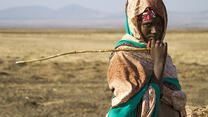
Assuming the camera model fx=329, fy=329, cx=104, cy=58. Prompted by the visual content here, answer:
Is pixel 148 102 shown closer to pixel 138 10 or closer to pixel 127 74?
pixel 127 74

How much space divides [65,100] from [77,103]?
38 centimetres

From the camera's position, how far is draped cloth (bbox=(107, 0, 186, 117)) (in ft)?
8.99

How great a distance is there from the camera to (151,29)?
2.79 meters

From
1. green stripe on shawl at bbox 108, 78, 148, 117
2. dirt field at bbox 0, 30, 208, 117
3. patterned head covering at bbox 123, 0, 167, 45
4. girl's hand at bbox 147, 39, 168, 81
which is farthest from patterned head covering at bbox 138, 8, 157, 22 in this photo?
dirt field at bbox 0, 30, 208, 117

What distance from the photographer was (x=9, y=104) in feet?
24.5

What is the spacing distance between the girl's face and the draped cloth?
0.05 metres

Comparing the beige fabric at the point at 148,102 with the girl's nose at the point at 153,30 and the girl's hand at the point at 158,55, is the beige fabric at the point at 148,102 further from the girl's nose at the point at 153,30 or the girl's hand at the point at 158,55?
the girl's nose at the point at 153,30

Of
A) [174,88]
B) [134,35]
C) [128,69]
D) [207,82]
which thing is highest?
Answer: [134,35]

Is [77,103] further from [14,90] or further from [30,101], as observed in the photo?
[14,90]

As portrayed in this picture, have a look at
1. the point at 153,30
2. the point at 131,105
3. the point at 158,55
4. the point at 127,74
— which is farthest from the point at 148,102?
the point at 153,30

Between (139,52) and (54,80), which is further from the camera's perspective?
(54,80)

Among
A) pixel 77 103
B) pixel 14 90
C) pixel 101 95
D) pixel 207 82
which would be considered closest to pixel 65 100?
pixel 77 103

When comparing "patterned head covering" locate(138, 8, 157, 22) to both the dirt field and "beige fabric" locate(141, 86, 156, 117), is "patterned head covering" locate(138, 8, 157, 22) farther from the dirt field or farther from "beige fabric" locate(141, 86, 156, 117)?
the dirt field

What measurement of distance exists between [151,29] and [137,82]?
0.47 metres
